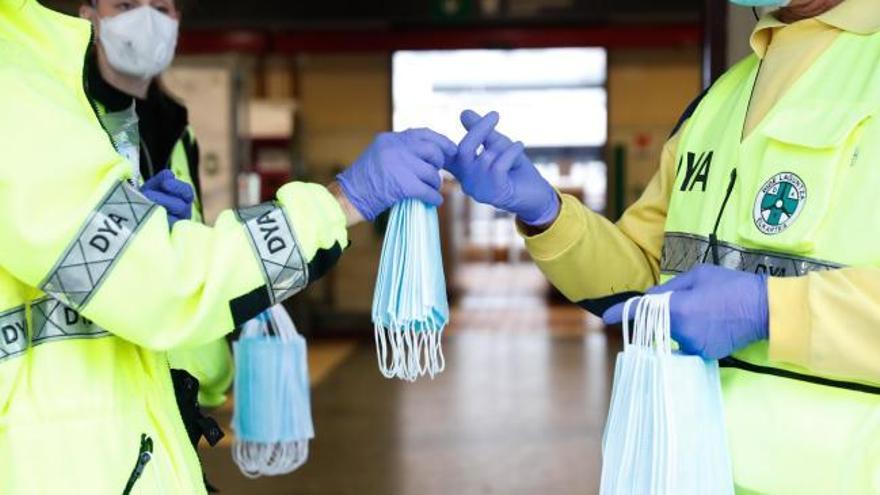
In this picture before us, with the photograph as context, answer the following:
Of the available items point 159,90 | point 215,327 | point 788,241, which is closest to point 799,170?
point 788,241

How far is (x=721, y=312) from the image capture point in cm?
141

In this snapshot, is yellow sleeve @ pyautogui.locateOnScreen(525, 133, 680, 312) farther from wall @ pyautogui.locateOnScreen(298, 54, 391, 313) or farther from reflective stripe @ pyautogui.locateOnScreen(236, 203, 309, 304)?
wall @ pyautogui.locateOnScreen(298, 54, 391, 313)

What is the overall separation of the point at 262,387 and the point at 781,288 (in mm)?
1230

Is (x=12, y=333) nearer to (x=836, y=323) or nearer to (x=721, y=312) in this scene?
(x=721, y=312)

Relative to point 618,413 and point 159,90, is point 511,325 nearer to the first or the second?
point 159,90

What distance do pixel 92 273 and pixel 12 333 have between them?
165 millimetres

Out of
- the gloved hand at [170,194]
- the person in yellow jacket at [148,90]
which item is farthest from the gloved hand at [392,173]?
the person in yellow jacket at [148,90]

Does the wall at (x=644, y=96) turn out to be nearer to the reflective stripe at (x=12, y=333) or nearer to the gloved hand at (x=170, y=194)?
the gloved hand at (x=170, y=194)

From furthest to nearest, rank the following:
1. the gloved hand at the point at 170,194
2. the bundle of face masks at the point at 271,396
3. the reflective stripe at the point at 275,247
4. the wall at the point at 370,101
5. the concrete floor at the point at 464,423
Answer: the wall at the point at 370,101 < the concrete floor at the point at 464,423 < the bundle of face masks at the point at 271,396 < the gloved hand at the point at 170,194 < the reflective stripe at the point at 275,247

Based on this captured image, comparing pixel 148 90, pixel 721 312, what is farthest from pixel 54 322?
pixel 148 90

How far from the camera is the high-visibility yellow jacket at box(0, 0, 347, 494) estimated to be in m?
1.25

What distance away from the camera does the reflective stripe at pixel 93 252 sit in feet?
4.12

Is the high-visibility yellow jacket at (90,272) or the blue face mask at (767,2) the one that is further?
the blue face mask at (767,2)

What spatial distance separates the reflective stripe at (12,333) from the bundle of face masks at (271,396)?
0.91 meters
